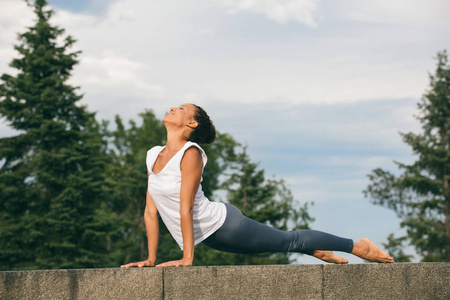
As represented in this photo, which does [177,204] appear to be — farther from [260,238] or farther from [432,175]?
[432,175]

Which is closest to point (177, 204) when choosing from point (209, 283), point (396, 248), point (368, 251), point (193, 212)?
point (193, 212)

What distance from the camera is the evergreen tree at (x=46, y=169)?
2723 cm

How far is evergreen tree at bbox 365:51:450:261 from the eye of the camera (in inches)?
1202

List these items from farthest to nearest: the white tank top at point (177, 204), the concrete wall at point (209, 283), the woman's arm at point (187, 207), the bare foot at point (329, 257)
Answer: the bare foot at point (329, 257) < the white tank top at point (177, 204) < the woman's arm at point (187, 207) < the concrete wall at point (209, 283)

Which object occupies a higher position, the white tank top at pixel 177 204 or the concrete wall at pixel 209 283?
the white tank top at pixel 177 204

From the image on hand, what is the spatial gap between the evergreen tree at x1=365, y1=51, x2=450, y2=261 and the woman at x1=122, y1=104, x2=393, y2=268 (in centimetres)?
2672

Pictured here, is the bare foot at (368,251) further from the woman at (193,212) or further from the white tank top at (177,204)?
the white tank top at (177,204)

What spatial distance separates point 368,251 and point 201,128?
2140 millimetres

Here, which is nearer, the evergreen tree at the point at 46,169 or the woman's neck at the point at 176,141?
the woman's neck at the point at 176,141

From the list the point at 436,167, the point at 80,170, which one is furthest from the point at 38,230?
the point at 436,167

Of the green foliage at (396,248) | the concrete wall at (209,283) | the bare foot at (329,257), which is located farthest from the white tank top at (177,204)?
the green foliage at (396,248)

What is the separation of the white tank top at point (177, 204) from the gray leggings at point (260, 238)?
9 cm

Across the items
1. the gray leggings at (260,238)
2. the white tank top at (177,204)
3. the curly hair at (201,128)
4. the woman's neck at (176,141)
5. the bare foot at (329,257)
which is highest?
the curly hair at (201,128)

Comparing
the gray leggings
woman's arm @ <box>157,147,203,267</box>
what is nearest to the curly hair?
woman's arm @ <box>157,147,203,267</box>
